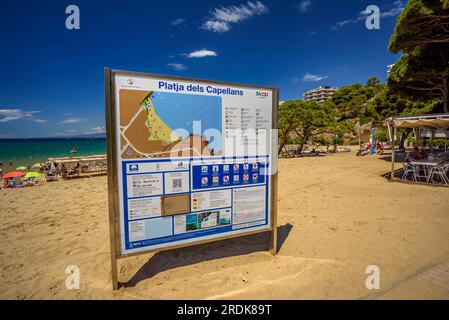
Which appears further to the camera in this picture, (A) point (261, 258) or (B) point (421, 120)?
(B) point (421, 120)

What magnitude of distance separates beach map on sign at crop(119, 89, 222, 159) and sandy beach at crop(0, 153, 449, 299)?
62.5 inches

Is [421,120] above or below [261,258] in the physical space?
above

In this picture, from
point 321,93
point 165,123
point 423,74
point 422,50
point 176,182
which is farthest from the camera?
point 321,93

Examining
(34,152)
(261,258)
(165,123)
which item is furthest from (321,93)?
(165,123)

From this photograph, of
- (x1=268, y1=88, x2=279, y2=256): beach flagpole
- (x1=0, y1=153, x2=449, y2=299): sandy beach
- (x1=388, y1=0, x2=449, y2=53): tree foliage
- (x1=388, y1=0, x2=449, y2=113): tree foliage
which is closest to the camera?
(x1=0, y1=153, x2=449, y2=299): sandy beach

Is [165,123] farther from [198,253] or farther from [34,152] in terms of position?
[34,152]

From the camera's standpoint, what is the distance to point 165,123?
2689mm

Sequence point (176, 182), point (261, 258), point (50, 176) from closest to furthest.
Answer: point (176, 182) < point (261, 258) < point (50, 176)

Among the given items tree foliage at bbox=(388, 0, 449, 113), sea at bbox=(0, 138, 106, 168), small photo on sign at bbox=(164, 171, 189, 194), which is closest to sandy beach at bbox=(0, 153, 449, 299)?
small photo on sign at bbox=(164, 171, 189, 194)

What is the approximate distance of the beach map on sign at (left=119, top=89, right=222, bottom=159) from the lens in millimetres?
2527

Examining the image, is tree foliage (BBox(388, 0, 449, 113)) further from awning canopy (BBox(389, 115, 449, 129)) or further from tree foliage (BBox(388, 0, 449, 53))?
awning canopy (BBox(389, 115, 449, 129))

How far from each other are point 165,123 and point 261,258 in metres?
2.35

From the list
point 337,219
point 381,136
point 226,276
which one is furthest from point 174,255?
point 381,136
